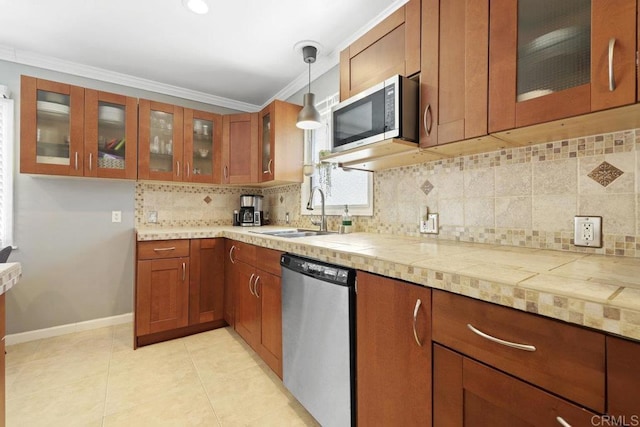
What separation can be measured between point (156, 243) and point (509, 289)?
2.41m

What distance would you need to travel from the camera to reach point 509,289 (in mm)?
679

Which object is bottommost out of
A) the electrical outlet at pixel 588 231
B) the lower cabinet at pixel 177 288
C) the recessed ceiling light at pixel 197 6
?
the lower cabinet at pixel 177 288

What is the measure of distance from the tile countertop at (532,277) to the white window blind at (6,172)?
2821mm

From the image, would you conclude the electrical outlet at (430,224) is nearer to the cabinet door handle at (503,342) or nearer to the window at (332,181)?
the window at (332,181)

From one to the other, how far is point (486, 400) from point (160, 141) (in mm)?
3039

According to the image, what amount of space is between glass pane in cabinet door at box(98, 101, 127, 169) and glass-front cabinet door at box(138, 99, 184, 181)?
0.48ft

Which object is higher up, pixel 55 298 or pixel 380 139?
pixel 380 139

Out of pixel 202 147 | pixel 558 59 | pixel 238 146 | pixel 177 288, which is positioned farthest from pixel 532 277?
pixel 202 147

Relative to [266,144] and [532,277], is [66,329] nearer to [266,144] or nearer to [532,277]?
[266,144]

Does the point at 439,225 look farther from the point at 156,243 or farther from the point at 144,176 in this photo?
the point at 144,176

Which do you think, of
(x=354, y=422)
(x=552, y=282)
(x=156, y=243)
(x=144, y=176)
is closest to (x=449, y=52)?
(x=552, y=282)

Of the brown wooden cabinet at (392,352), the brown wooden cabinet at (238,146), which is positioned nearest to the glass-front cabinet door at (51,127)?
the brown wooden cabinet at (238,146)

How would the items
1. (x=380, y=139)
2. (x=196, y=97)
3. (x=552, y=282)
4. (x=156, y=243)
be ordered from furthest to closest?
(x=196, y=97) → (x=156, y=243) → (x=380, y=139) → (x=552, y=282)

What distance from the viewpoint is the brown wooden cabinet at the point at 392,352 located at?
0.90 m
